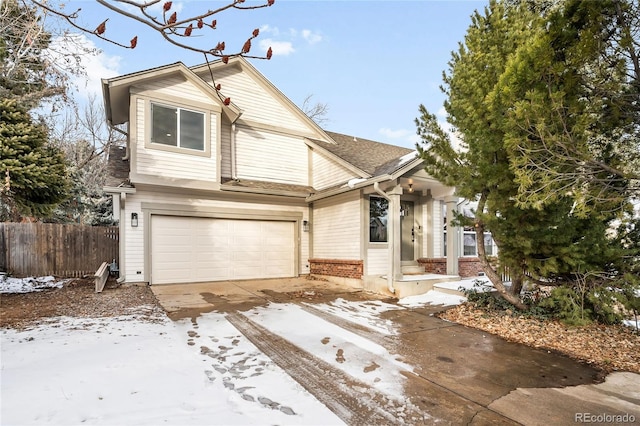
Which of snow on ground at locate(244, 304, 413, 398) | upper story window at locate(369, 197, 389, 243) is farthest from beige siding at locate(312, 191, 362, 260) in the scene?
snow on ground at locate(244, 304, 413, 398)

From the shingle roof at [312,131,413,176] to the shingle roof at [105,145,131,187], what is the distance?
6.17 meters

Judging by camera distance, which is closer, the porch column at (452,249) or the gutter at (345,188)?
the gutter at (345,188)

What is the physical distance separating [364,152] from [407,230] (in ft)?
10.8

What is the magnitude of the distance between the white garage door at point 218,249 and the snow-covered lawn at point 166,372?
3966mm

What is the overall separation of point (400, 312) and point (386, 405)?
12.8ft

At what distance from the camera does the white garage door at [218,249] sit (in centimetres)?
942

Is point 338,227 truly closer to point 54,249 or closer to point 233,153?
point 233,153

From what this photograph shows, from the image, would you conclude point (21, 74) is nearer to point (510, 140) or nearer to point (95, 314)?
point (95, 314)

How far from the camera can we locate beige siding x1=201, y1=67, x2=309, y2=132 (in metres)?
11.1

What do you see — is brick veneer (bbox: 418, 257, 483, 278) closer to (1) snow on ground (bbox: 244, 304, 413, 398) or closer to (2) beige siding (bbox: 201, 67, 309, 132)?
(1) snow on ground (bbox: 244, 304, 413, 398)

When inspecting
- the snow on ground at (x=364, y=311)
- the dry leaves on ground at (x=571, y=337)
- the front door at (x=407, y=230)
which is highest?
the front door at (x=407, y=230)

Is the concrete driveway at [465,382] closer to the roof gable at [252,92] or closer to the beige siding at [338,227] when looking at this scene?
the beige siding at [338,227]

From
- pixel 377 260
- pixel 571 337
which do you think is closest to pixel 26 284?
pixel 377 260

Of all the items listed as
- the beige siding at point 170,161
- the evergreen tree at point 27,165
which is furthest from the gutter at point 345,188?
the evergreen tree at point 27,165
